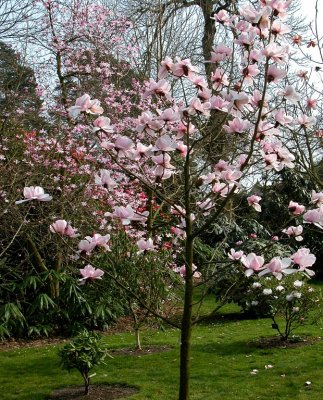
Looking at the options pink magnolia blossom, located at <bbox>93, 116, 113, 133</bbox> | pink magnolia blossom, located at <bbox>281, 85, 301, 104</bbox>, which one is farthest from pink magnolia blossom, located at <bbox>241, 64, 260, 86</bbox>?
pink magnolia blossom, located at <bbox>93, 116, 113, 133</bbox>

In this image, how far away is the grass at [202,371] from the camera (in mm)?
5047

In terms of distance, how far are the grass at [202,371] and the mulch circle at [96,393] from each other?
0.33ft

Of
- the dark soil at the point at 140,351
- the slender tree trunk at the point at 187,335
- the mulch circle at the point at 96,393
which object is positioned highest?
the slender tree trunk at the point at 187,335

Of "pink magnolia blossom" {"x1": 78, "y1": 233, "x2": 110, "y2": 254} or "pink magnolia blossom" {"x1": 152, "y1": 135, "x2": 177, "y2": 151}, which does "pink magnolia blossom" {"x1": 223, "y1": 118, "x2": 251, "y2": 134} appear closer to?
"pink magnolia blossom" {"x1": 152, "y1": 135, "x2": 177, "y2": 151}

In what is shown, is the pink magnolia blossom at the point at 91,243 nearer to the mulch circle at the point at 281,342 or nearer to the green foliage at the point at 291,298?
the green foliage at the point at 291,298

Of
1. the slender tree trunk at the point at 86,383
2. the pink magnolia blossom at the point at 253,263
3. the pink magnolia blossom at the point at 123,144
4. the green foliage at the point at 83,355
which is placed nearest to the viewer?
the pink magnolia blossom at the point at 253,263

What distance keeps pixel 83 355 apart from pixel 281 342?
10.3 feet

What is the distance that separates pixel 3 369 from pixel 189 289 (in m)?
4.58

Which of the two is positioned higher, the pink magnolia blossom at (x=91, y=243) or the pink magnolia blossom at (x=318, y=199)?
the pink magnolia blossom at (x=318, y=199)

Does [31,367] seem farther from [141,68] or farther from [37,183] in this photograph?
[141,68]

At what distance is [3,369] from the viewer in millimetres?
6355

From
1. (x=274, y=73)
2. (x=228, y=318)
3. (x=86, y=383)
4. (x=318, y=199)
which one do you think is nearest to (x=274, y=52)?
(x=274, y=73)

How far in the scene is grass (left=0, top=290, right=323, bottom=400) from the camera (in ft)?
16.6

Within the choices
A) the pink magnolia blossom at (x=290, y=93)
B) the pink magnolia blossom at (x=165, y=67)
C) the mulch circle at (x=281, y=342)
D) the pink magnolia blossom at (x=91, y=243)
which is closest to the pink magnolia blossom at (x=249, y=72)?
the pink magnolia blossom at (x=290, y=93)
